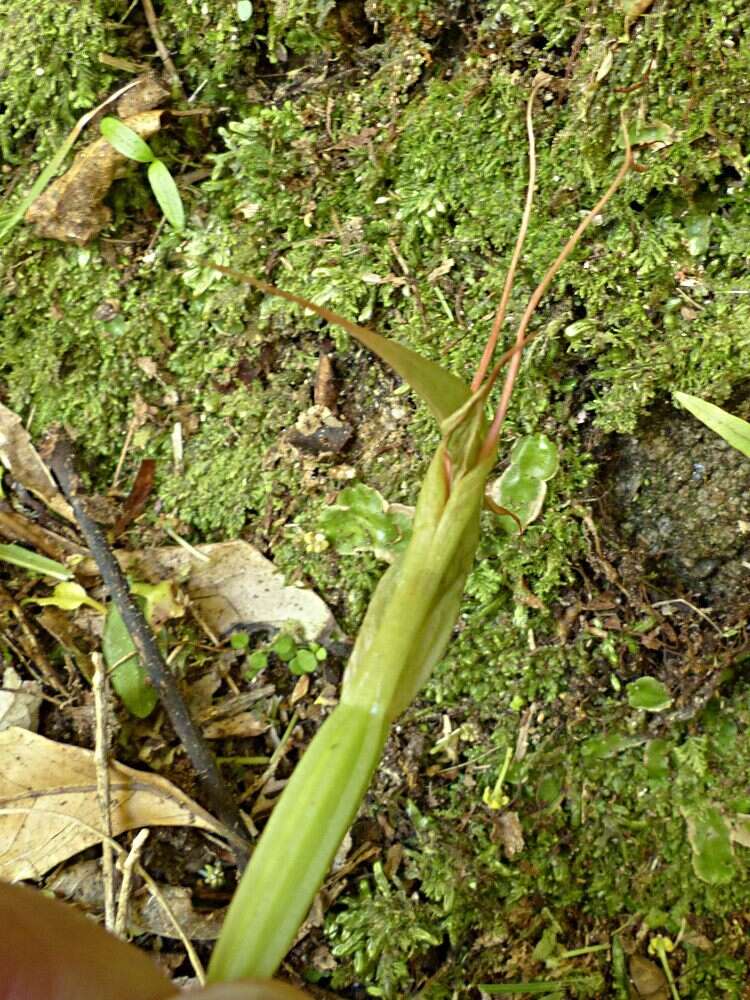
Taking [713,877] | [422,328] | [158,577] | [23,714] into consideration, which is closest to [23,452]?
[158,577]

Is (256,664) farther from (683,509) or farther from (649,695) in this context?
(683,509)

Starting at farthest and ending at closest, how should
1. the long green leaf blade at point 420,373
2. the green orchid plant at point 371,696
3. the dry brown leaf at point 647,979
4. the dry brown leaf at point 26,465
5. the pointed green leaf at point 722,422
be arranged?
the dry brown leaf at point 26,465
the dry brown leaf at point 647,979
the pointed green leaf at point 722,422
the green orchid plant at point 371,696
the long green leaf blade at point 420,373

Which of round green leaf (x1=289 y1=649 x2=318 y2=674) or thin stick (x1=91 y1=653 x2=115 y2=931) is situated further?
round green leaf (x1=289 y1=649 x2=318 y2=674)

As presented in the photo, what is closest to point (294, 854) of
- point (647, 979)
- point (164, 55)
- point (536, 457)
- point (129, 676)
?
point (129, 676)

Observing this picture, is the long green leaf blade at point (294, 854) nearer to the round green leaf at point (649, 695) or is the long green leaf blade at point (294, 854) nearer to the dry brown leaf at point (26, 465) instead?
the round green leaf at point (649, 695)

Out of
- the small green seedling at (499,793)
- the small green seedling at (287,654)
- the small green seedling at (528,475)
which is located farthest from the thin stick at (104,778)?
the small green seedling at (528,475)

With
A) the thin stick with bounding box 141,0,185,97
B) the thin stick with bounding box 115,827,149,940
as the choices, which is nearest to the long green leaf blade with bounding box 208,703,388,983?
the thin stick with bounding box 115,827,149,940

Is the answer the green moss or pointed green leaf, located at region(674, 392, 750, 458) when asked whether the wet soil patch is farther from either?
the green moss
